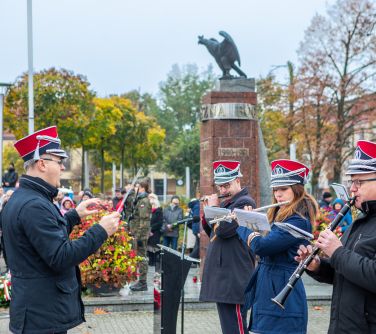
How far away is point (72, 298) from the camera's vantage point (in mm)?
4738

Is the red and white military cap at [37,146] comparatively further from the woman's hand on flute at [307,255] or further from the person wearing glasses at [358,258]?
the person wearing glasses at [358,258]

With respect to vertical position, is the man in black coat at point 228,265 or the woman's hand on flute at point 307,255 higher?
the woman's hand on flute at point 307,255

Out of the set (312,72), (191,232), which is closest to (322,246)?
(191,232)

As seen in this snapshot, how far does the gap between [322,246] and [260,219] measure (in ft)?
3.83

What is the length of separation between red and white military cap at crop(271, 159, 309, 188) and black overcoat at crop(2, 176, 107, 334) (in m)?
1.84

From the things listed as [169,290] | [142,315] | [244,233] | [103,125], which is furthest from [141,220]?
[103,125]

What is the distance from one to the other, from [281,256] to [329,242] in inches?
63.0

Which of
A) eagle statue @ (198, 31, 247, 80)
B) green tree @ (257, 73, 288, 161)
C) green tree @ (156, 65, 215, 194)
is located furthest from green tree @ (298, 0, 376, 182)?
green tree @ (156, 65, 215, 194)

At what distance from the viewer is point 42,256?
4488 millimetres

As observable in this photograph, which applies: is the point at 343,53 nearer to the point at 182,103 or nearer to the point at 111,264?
the point at 111,264

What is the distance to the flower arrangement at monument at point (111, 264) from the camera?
11.7 meters

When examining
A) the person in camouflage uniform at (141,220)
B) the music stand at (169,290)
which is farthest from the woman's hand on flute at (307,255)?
the person in camouflage uniform at (141,220)

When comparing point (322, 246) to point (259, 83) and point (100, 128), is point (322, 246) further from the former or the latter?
point (259, 83)

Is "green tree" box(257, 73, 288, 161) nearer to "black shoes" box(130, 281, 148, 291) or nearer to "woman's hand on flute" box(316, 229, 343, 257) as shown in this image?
"black shoes" box(130, 281, 148, 291)
